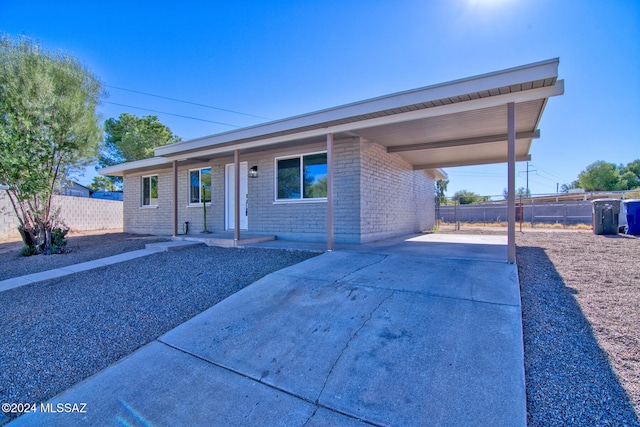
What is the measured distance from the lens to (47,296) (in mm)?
4789

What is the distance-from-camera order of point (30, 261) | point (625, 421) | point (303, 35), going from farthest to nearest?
point (303, 35) → point (30, 261) → point (625, 421)

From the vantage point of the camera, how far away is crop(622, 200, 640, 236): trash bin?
995 centimetres

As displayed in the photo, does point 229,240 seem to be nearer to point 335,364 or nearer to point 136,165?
point 335,364

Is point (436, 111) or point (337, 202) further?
point (337, 202)

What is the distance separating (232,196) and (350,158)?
433 cm

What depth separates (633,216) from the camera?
10.1 metres

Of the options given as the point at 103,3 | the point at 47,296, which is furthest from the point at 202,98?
the point at 47,296

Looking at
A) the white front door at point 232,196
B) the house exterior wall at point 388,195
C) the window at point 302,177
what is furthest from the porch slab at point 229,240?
the house exterior wall at point 388,195

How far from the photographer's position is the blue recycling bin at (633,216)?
32.6 feet

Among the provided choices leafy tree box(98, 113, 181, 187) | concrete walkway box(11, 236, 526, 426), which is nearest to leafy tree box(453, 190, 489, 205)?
concrete walkway box(11, 236, 526, 426)

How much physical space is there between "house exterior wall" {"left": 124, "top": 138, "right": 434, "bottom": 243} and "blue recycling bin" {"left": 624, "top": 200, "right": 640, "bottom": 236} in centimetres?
671

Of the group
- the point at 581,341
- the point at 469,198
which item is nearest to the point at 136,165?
the point at 581,341

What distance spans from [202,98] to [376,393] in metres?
21.1

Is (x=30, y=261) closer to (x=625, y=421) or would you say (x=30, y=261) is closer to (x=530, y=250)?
(x=625, y=421)
